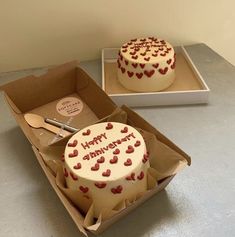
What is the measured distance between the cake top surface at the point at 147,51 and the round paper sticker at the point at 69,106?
17cm

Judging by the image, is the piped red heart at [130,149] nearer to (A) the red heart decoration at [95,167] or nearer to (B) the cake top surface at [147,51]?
(A) the red heart decoration at [95,167]

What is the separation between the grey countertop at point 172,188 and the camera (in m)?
0.61

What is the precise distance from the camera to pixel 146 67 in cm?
86

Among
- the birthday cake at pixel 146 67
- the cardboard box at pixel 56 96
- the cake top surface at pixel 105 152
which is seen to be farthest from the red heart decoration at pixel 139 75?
the cake top surface at pixel 105 152

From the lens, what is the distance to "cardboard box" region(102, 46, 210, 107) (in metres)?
0.87

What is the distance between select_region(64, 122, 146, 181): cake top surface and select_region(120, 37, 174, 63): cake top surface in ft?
0.84

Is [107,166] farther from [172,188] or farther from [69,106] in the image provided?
[69,106]

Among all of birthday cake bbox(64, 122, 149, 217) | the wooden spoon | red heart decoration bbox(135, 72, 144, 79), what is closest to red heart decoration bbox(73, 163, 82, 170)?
birthday cake bbox(64, 122, 149, 217)

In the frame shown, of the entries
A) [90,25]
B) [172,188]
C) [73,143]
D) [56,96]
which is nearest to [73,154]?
[73,143]

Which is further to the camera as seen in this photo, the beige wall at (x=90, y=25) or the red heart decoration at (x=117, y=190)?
the beige wall at (x=90, y=25)

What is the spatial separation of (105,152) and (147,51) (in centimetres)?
38

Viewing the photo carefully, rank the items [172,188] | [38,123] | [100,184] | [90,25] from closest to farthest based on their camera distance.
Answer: [100,184] → [172,188] → [38,123] → [90,25]

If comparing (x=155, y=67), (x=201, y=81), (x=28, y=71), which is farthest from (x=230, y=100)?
(x=28, y=71)

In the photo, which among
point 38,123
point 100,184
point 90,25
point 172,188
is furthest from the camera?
point 90,25
